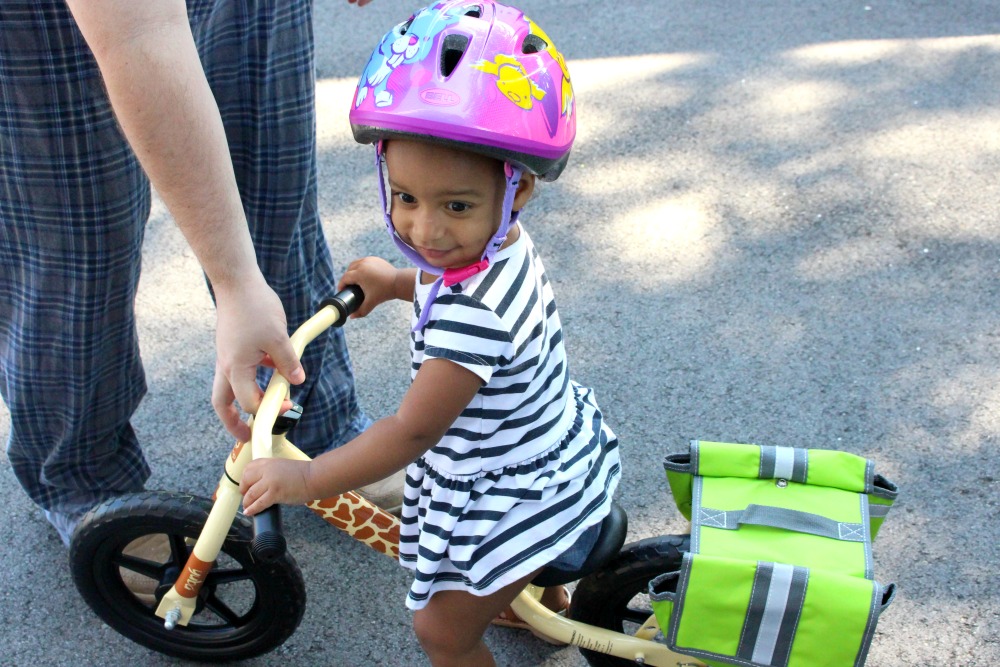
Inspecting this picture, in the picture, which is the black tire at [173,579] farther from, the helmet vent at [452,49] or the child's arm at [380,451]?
the helmet vent at [452,49]

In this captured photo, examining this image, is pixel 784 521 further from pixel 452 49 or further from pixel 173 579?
pixel 173 579

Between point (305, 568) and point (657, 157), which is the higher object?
point (657, 157)

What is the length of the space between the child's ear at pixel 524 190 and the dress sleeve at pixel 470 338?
186 mm

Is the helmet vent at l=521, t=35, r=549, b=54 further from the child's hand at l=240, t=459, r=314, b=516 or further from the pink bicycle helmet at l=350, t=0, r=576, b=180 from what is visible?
the child's hand at l=240, t=459, r=314, b=516

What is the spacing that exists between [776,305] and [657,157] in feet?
3.25

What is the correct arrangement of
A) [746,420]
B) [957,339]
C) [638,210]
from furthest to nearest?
[638,210] < [957,339] < [746,420]

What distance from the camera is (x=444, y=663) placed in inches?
76.5

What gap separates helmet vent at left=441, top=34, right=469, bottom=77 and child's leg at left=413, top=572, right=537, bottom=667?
0.91 meters

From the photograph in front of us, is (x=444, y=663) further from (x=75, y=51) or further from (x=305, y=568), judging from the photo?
(x=75, y=51)

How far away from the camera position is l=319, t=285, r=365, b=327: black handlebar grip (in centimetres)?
193

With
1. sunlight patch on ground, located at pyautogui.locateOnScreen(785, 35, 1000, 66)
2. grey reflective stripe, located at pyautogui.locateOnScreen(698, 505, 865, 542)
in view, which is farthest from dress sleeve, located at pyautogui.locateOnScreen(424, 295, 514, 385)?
sunlight patch on ground, located at pyautogui.locateOnScreen(785, 35, 1000, 66)

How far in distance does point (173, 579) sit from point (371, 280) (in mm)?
831

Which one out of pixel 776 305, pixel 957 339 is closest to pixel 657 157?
pixel 776 305

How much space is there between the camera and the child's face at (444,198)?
1552 millimetres
